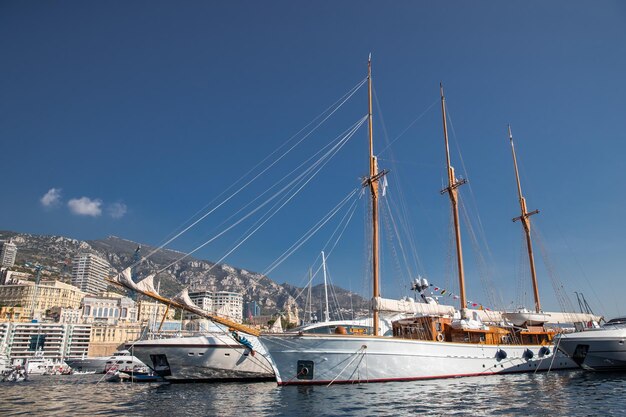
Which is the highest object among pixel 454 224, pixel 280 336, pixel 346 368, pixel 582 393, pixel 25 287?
pixel 25 287

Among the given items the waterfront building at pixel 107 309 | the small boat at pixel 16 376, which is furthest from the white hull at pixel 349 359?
the waterfront building at pixel 107 309

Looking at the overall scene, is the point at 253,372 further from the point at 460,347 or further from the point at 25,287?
the point at 25,287

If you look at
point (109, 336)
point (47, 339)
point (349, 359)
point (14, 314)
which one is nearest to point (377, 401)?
point (349, 359)

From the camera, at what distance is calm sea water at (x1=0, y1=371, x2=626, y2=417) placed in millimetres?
17219

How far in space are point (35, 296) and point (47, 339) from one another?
1748 inches

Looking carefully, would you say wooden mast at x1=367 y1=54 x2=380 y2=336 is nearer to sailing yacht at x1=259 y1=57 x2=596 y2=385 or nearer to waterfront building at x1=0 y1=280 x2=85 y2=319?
sailing yacht at x1=259 y1=57 x2=596 y2=385

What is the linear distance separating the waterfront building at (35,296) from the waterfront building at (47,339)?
118 ft

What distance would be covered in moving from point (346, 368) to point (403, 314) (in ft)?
59.8

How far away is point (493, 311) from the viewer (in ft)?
154

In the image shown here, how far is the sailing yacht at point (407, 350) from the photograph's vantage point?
82.6ft

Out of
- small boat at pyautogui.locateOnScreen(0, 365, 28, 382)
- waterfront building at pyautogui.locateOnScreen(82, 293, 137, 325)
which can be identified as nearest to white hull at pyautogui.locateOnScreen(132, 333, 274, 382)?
small boat at pyautogui.locateOnScreen(0, 365, 28, 382)

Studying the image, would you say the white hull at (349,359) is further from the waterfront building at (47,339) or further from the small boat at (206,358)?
the waterfront building at (47,339)

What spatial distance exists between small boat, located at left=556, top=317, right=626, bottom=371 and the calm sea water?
695 centimetres

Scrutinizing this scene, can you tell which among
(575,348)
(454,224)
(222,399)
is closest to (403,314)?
(454,224)
